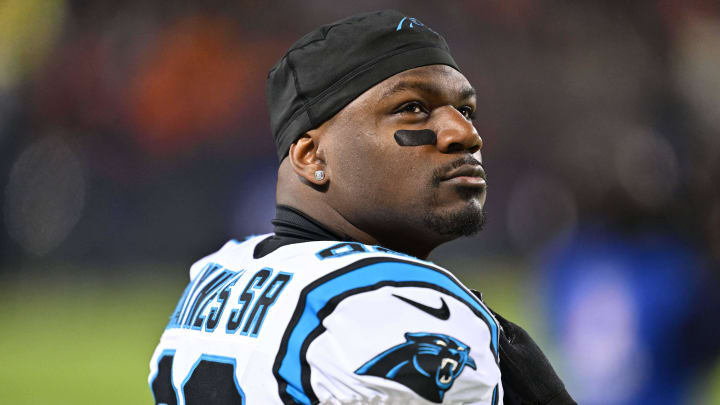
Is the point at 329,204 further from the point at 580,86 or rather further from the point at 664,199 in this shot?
the point at 580,86

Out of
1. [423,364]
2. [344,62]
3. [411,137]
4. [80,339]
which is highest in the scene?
[344,62]

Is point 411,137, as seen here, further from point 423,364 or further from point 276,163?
point 276,163

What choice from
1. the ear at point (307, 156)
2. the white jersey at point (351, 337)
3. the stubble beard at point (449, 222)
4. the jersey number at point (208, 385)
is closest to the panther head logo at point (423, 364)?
the white jersey at point (351, 337)

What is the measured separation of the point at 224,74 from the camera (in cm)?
536

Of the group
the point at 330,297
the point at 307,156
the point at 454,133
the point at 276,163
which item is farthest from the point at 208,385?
the point at 276,163

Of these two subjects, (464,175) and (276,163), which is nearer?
(464,175)

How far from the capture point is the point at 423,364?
921 mm

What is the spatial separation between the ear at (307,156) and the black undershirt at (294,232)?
7cm

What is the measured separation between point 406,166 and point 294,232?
22 centimetres

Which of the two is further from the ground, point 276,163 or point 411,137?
point 411,137

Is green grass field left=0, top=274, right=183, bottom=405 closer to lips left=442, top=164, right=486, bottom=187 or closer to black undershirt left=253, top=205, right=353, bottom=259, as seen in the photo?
black undershirt left=253, top=205, right=353, bottom=259

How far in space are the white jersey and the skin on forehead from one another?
18cm

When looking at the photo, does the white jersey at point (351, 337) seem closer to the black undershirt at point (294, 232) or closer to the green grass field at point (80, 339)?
the black undershirt at point (294, 232)

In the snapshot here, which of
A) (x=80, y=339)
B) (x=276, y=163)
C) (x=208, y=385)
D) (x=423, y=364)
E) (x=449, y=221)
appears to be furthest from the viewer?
(x=276, y=163)
